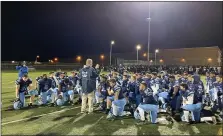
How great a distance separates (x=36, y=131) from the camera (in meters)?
8.16

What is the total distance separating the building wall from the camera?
62906mm

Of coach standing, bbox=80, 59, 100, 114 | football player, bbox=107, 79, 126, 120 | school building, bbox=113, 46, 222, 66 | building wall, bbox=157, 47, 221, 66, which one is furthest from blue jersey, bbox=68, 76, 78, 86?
building wall, bbox=157, 47, 221, 66

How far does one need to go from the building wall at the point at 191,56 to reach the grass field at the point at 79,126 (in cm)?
5402

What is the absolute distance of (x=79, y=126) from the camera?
28.7 feet

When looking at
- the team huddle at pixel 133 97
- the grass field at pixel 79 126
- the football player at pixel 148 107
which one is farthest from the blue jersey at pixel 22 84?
the football player at pixel 148 107

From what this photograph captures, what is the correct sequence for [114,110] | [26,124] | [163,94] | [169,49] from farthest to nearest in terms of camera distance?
[169,49] < [163,94] < [114,110] < [26,124]

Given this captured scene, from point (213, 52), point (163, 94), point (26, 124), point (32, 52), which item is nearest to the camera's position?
point (26, 124)

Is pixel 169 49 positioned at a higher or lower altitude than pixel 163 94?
higher

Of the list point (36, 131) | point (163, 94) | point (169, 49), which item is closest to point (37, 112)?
point (36, 131)

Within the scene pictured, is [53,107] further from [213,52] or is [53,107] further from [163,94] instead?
[213,52]

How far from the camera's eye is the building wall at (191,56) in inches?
2477

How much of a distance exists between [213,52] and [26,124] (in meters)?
63.2

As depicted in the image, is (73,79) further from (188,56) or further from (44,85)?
(188,56)

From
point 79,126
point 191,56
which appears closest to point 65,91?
point 79,126
